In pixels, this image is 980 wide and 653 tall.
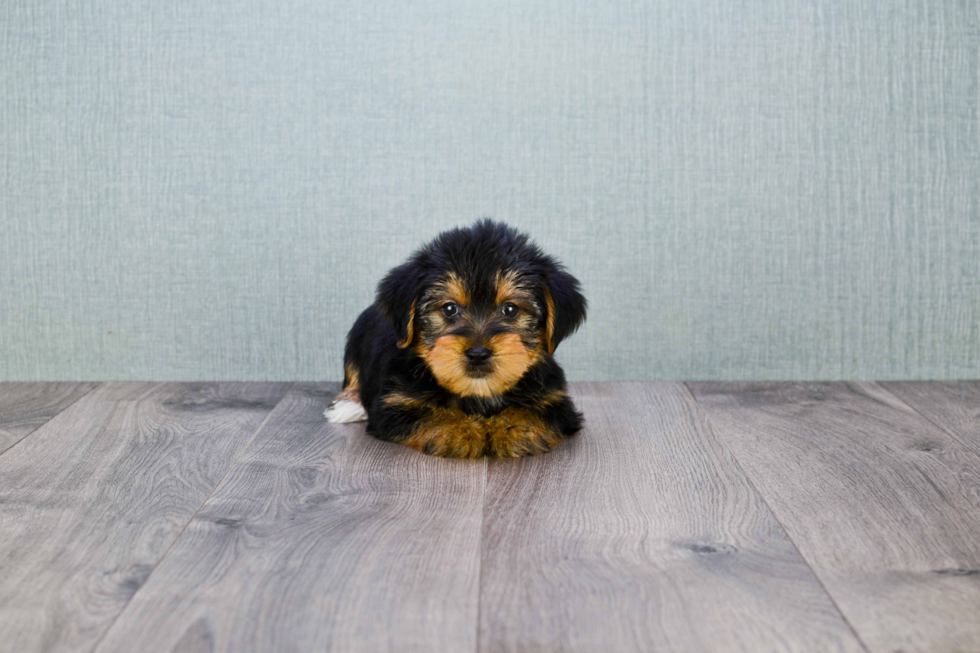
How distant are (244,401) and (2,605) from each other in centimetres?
179

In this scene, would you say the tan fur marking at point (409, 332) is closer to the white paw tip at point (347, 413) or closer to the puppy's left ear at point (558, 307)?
the puppy's left ear at point (558, 307)

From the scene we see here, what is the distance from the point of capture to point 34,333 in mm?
3836

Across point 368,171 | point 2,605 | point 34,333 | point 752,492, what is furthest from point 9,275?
point 752,492

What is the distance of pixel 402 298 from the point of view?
2703 mm

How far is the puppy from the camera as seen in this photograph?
2582 millimetres

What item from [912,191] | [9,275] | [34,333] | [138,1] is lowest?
[34,333]

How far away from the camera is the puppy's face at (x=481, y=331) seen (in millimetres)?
2535

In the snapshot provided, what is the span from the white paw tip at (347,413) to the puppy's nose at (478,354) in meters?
0.78

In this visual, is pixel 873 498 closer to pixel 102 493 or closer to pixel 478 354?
pixel 478 354

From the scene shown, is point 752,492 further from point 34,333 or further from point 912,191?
point 34,333

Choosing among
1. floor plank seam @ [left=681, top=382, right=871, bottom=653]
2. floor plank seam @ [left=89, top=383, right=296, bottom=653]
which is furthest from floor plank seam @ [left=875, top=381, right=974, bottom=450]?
floor plank seam @ [left=89, top=383, right=296, bottom=653]

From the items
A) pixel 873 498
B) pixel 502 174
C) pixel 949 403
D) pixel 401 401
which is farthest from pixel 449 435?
pixel 949 403

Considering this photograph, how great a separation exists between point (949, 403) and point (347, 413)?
2.27 meters

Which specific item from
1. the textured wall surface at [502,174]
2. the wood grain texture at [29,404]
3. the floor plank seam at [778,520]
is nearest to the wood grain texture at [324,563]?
the floor plank seam at [778,520]
